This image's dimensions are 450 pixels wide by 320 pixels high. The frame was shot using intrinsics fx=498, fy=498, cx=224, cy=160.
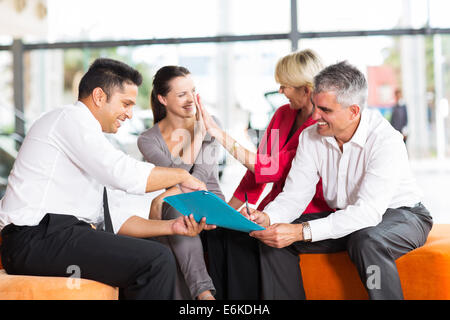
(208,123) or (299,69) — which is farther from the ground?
(299,69)

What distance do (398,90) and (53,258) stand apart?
25.0 feet

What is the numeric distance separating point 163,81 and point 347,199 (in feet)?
4.13

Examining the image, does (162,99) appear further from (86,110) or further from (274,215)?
(274,215)

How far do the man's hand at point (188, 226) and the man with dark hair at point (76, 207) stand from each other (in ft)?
0.15

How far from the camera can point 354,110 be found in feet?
7.08

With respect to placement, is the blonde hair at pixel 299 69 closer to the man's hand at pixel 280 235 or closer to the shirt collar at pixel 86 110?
the man's hand at pixel 280 235

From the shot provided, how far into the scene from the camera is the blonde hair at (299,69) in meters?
2.60

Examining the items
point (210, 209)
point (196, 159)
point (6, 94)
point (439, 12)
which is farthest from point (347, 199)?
point (6, 94)

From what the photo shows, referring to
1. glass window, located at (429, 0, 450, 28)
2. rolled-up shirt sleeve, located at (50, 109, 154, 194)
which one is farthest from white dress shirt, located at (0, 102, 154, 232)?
glass window, located at (429, 0, 450, 28)

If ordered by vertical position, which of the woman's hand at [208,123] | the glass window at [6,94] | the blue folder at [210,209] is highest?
the glass window at [6,94]

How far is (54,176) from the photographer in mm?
1915

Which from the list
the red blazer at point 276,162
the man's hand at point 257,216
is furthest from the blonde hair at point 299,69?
the man's hand at point 257,216
